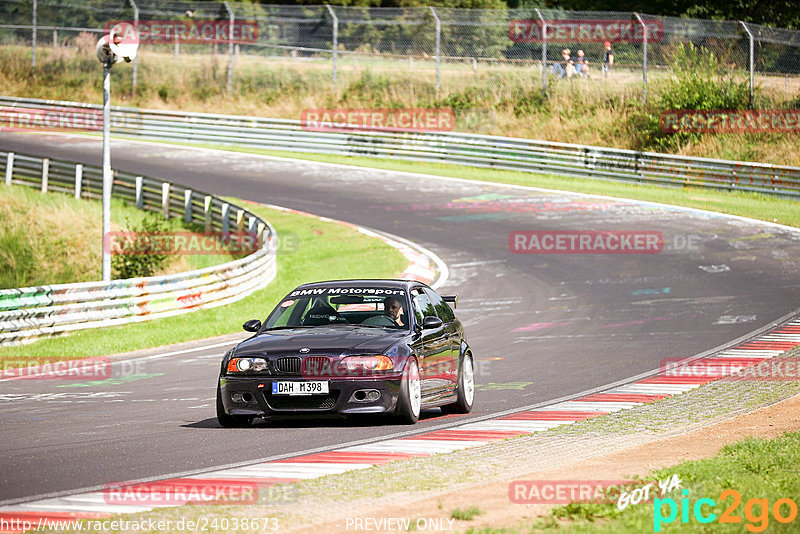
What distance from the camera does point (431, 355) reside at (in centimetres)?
1084

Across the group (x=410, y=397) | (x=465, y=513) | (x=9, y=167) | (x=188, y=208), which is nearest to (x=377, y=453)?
(x=410, y=397)

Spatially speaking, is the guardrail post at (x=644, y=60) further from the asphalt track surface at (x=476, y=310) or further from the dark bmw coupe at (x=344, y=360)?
the dark bmw coupe at (x=344, y=360)

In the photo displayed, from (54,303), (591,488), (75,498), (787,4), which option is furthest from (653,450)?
(787,4)

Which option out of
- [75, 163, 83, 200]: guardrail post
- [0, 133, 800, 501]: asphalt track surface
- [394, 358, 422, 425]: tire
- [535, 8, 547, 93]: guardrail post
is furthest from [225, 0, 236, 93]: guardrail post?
[394, 358, 422, 425]: tire

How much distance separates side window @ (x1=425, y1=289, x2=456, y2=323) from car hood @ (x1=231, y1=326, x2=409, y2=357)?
1201mm

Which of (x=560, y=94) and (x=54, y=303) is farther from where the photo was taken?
(x=560, y=94)

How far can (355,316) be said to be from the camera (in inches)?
439

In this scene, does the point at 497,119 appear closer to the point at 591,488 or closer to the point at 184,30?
the point at 184,30

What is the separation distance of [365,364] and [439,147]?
101 ft

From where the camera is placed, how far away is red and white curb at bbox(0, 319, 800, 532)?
6852 millimetres

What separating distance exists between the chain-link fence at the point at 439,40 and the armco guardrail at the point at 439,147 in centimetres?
302

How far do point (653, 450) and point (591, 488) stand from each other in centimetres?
184

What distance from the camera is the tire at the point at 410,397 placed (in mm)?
10070

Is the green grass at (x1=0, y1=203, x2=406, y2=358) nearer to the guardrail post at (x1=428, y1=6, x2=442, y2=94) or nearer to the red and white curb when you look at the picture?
the red and white curb
